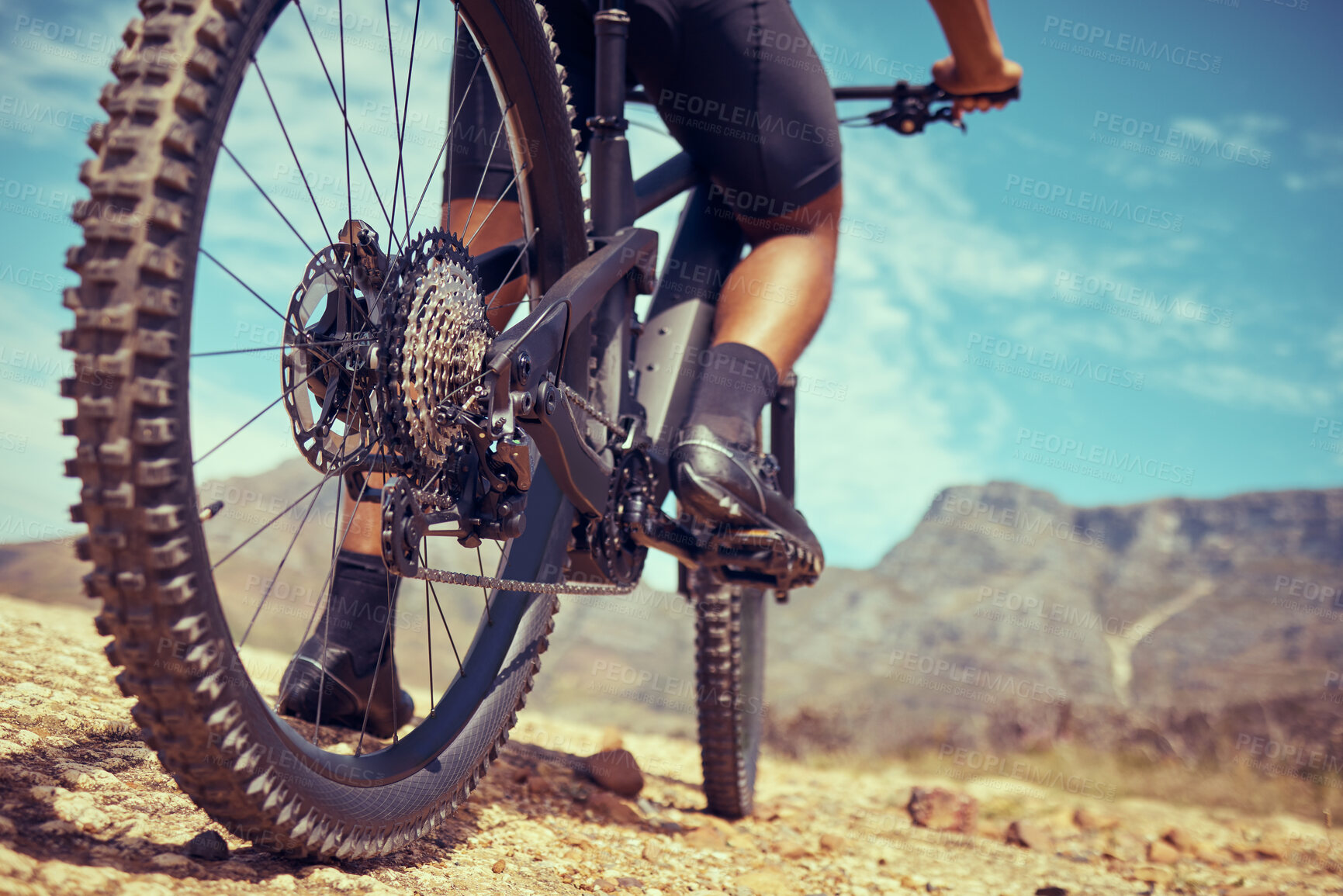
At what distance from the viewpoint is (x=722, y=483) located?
Result: 1.88 metres

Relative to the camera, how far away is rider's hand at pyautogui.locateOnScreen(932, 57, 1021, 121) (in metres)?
2.53

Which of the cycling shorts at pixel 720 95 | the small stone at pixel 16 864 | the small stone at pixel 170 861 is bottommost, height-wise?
the small stone at pixel 170 861

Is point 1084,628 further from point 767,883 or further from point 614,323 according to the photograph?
point 614,323

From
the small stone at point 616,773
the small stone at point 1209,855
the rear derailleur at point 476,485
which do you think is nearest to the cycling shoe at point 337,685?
the rear derailleur at point 476,485

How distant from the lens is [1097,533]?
44719 millimetres

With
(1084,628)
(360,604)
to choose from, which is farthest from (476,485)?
(1084,628)

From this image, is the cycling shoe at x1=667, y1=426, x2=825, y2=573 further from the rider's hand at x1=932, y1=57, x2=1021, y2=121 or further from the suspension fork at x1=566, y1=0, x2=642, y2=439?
the rider's hand at x1=932, y1=57, x2=1021, y2=121

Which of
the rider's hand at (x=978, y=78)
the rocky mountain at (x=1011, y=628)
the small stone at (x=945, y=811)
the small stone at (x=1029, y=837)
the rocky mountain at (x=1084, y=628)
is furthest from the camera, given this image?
the rocky mountain at (x=1011, y=628)

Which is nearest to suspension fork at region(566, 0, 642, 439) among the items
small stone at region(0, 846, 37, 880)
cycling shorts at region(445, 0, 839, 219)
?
cycling shorts at region(445, 0, 839, 219)

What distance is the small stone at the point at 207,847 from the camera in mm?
1133

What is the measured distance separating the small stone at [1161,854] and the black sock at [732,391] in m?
2.15

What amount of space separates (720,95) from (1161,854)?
2725 millimetres

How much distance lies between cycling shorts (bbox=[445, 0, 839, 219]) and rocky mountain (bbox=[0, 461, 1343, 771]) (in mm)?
2857

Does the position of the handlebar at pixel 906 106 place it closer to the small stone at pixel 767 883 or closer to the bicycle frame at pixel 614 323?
the bicycle frame at pixel 614 323
